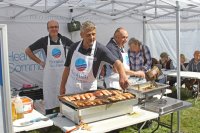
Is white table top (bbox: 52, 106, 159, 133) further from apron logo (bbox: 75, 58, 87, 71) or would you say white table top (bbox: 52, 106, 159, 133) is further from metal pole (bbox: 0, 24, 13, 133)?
metal pole (bbox: 0, 24, 13, 133)

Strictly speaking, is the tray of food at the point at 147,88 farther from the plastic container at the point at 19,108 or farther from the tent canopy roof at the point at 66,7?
the tent canopy roof at the point at 66,7

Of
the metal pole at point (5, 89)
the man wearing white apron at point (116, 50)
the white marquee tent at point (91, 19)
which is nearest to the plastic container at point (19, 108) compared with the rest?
the metal pole at point (5, 89)

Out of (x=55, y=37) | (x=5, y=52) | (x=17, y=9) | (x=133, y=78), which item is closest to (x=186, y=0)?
(x=133, y=78)

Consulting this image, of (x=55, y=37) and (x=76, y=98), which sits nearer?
(x=76, y=98)

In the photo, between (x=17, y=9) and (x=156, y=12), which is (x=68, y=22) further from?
(x=156, y=12)

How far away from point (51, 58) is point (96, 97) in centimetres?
186

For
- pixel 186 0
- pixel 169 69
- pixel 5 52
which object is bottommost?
pixel 169 69

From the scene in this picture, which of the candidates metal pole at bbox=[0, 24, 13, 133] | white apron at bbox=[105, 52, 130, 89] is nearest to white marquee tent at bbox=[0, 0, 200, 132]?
white apron at bbox=[105, 52, 130, 89]

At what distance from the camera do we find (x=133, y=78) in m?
3.00

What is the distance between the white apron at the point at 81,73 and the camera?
2.49 metres

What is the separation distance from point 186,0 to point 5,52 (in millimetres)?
2978

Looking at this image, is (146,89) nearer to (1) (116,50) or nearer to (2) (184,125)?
(1) (116,50)

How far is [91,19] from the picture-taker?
695cm

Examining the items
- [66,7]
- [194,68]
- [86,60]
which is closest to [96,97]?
[86,60]
